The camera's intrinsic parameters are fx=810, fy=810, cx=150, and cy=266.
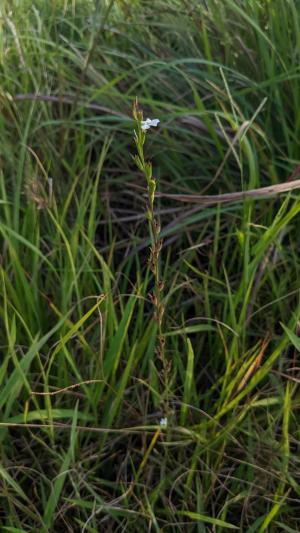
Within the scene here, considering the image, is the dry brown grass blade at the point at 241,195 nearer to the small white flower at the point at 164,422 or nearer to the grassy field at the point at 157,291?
the grassy field at the point at 157,291

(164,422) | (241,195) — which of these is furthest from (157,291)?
(241,195)

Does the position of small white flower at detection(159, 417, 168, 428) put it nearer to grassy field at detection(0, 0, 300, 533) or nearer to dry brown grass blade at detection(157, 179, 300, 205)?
grassy field at detection(0, 0, 300, 533)

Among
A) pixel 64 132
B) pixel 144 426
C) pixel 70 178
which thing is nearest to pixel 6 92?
pixel 64 132

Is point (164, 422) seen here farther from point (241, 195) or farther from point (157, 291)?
point (241, 195)

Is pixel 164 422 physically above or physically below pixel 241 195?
below

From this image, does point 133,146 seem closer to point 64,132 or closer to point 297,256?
point 64,132

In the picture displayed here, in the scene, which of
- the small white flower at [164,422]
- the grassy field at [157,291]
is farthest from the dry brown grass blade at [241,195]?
the small white flower at [164,422]

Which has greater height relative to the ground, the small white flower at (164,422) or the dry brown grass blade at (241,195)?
the dry brown grass blade at (241,195)

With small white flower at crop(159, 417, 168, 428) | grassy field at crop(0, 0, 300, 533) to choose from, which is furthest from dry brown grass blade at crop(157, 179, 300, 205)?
small white flower at crop(159, 417, 168, 428)
